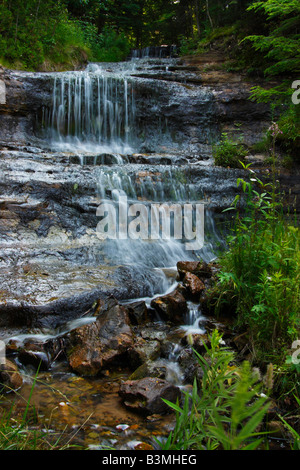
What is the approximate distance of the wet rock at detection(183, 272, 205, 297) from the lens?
155 inches

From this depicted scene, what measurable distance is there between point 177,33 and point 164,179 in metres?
18.7

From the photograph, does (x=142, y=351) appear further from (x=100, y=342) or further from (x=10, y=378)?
(x=10, y=378)

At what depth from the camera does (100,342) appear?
2922 millimetres

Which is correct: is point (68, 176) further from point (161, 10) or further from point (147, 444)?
point (161, 10)

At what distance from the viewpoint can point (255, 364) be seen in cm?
253

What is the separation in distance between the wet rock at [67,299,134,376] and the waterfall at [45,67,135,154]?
6.40m

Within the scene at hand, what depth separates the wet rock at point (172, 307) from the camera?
3.65m

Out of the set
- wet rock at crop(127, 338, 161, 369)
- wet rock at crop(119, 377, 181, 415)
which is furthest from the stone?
wet rock at crop(119, 377, 181, 415)

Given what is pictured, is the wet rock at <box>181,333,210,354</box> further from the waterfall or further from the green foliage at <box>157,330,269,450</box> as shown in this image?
the waterfall

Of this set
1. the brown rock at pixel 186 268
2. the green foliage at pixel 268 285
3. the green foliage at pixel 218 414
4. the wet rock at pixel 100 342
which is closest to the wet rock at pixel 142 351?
the wet rock at pixel 100 342

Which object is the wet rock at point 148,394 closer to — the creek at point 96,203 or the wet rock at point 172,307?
the creek at point 96,203

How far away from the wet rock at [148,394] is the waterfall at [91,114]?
287 inches

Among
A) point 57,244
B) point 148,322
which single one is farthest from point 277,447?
point 57,244

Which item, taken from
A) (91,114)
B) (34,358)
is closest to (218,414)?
(34,358)
